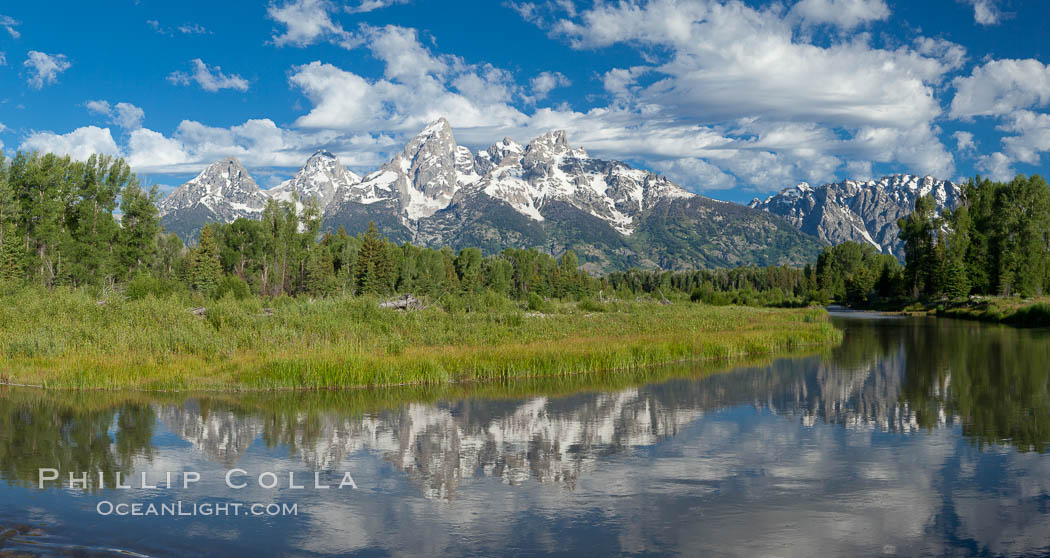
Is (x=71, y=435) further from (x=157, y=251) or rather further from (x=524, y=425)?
(x=157, y=251)

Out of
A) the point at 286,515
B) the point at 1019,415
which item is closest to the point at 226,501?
the point at 286,515

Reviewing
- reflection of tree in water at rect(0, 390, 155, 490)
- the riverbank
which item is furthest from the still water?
the riverbank

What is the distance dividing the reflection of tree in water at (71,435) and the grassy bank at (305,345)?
323cm

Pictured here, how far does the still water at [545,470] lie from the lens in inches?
500

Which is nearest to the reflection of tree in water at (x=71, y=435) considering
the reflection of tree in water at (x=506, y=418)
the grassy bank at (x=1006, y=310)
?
the reflection of tree in water at (x=506, y=418)

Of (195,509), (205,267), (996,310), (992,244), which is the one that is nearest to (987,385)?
(195,509)

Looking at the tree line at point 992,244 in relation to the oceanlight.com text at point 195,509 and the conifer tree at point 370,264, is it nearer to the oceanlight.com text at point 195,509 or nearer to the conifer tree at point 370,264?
the conifer tree at point 370,264

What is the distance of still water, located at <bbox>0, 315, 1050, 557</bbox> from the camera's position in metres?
12.7

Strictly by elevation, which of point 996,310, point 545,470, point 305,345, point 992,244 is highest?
point 992,244

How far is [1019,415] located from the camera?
23641mm

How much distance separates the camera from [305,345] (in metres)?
34.0

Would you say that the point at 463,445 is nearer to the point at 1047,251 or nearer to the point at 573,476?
the point at 573,476

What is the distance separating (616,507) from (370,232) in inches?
5121

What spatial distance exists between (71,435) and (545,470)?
46.6 ft
